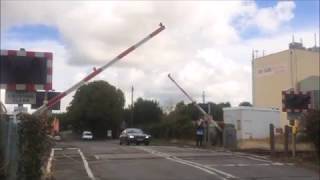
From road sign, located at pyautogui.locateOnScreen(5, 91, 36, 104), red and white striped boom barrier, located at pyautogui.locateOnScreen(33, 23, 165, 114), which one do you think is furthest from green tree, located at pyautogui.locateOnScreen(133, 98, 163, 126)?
road sign, located at pyautogui.locateOnScreen(5, 91, 36, 104)

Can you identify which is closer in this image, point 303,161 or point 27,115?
point 27,115

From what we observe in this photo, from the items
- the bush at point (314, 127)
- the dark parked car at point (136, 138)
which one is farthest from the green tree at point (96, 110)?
the bush at point (314, 127)

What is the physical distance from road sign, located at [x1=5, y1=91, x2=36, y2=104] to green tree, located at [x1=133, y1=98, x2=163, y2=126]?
291ft

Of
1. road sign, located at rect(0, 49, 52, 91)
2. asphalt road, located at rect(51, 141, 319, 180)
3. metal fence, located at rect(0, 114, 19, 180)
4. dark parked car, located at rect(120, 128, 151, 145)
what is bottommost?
asphalt road, located at rect(51, 141, 319, 180)

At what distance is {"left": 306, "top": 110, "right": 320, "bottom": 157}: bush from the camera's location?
71.4 feet

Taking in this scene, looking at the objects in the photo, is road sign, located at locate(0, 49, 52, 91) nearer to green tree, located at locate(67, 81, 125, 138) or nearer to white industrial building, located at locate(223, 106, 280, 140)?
white industrial building, located at locate(223, 106, 280, 140)

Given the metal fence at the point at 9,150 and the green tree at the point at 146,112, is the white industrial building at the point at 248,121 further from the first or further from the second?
the green tree at the point at 146,112

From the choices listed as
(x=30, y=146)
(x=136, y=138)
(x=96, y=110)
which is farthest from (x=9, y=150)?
(x=96, y=110)

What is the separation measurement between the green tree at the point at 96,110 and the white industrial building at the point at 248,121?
49.3 metres

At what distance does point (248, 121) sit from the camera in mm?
51438

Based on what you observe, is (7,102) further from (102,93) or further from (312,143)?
(102,93)

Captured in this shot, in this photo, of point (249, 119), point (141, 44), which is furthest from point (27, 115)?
point (249, 119)

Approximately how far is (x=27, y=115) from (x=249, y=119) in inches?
1579

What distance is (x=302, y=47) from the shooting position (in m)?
83.3
